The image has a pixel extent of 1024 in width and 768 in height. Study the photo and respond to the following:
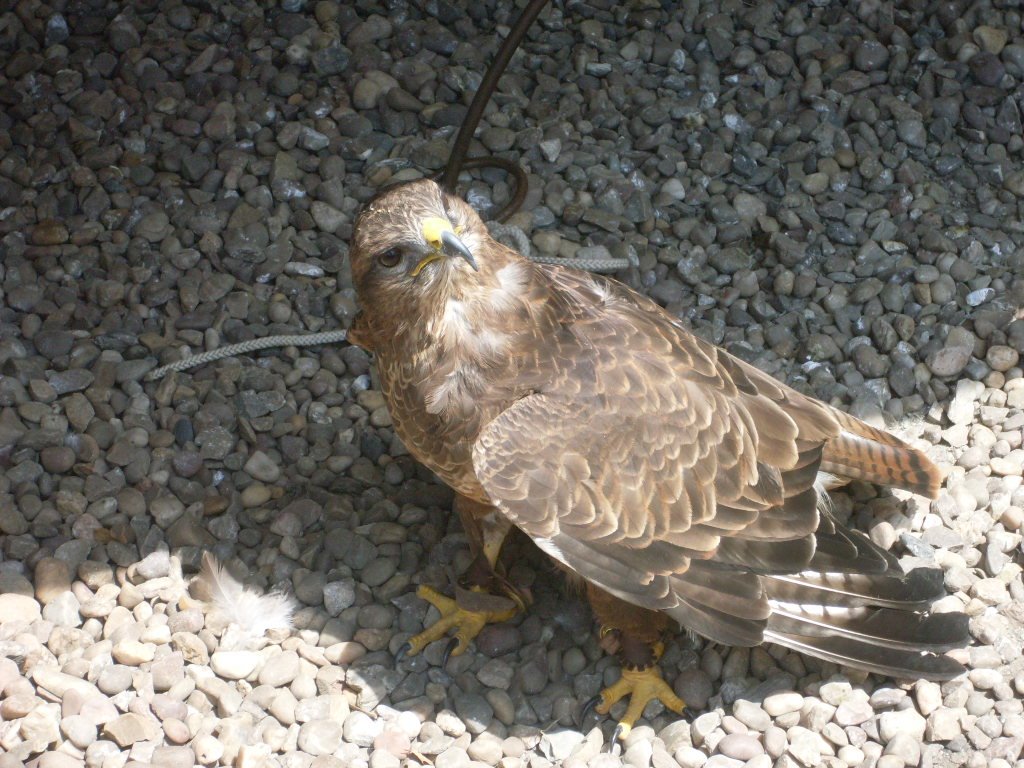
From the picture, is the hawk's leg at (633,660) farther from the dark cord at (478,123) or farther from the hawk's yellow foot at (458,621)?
the dark cord at (478,123)

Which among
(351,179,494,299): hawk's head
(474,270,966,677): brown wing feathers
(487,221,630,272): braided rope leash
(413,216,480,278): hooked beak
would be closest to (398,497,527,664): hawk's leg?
(474,270,966,677): brown wing feathers

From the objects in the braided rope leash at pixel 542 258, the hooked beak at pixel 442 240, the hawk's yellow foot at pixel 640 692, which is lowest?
the hawk's yellow foot at pixel 640 692

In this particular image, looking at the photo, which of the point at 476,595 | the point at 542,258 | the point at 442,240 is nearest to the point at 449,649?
the point at 476,595

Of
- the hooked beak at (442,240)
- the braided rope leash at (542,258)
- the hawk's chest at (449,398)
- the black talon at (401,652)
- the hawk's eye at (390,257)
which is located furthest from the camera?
the braided rope leash at (542,258)

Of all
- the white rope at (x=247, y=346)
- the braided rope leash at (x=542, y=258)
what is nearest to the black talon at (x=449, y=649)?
the white rope at (x=247, y=346)

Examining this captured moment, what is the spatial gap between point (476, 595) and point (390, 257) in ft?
4.07

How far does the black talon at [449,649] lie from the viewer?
3.99 meters

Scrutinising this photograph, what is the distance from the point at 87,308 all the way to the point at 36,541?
3.69 feet

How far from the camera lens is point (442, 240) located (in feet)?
10.8

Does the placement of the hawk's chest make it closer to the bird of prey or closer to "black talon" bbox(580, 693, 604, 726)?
the bird of prey

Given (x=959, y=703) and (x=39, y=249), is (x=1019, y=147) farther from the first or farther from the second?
(x=39, y=249)

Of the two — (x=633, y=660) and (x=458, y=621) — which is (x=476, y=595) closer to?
(x=458, y=621)

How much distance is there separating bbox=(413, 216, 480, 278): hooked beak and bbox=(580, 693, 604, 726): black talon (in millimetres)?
1491

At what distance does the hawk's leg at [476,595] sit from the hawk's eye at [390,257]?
2.94ft
